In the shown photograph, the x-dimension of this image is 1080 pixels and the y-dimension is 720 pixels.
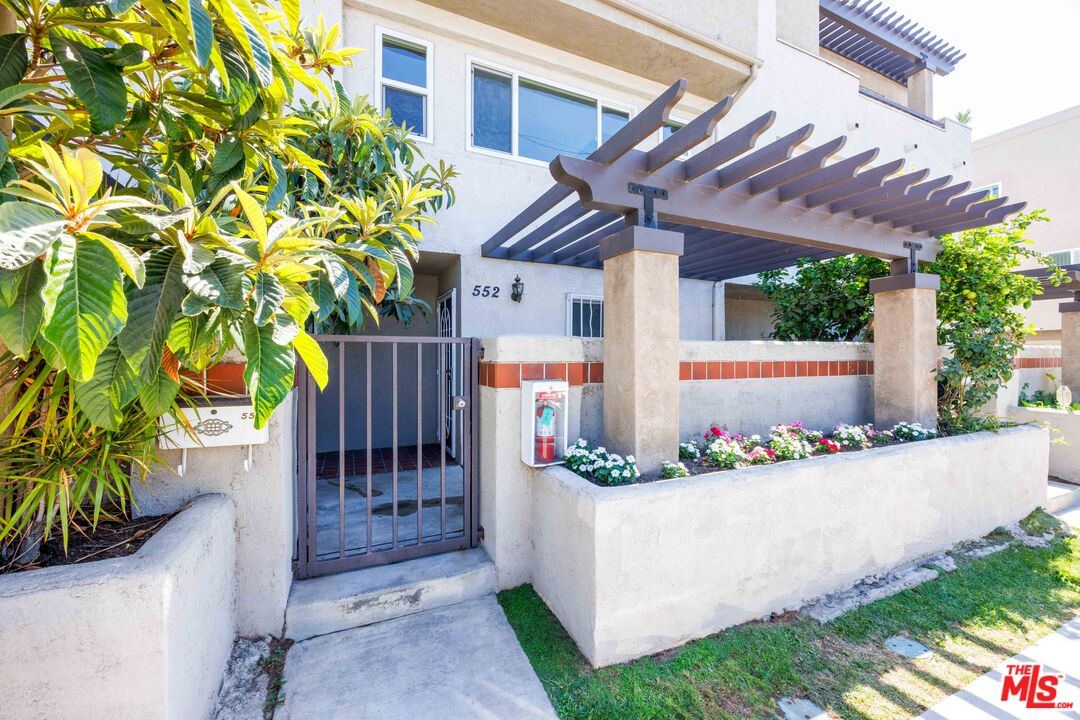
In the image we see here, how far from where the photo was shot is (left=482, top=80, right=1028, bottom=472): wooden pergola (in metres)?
3.46

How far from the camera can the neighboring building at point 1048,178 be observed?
42.3ft

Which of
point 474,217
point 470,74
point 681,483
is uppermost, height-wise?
point 470,74

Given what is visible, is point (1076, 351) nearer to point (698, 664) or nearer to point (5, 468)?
point (698, 664)

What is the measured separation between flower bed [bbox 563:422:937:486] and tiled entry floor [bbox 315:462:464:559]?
1.46 m

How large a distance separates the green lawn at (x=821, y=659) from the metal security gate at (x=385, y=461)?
46.3 inches

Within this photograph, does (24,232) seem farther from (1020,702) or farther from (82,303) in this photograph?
(1020,702)

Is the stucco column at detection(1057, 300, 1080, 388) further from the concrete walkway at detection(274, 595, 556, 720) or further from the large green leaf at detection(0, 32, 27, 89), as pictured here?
the large green leaf at detection(0, 32, 27, 89)

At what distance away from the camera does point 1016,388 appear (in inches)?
295

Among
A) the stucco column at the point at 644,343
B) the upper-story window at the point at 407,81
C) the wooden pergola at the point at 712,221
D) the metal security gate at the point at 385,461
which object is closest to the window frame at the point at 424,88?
the upper-story window at the point at 407,81

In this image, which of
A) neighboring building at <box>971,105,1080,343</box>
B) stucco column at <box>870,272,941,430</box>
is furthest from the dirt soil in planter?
neighboring building at <box>971,105,1080,343</box>

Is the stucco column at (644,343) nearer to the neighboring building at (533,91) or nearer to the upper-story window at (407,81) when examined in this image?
the neighboring building at (533,91)

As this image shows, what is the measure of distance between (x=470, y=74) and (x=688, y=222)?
441cm

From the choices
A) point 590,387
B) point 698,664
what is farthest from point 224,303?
point 698,664

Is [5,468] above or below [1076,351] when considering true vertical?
below
